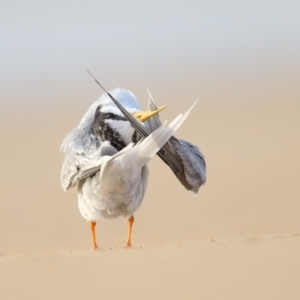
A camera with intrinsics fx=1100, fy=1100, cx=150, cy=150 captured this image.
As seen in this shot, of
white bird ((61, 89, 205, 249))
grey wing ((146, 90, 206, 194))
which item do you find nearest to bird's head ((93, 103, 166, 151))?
white bird ((61, 89, 205, 249))

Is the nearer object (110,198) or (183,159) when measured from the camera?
(183,159)

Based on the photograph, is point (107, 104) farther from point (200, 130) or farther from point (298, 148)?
point (200, 130)

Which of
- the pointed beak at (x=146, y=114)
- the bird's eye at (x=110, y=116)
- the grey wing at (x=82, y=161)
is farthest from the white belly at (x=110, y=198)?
the pointed beak at (x=146, y=114)

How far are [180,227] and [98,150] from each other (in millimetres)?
4161

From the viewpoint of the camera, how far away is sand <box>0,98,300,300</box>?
5.83m

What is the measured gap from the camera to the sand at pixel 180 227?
19.1ft

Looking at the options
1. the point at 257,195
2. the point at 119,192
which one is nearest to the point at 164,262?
the point at 119,192

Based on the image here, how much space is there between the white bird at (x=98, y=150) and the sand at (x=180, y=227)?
1.22 ft

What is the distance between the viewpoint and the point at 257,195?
12.9 metres

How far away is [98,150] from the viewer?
730 cm

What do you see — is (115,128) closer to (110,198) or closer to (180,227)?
(110,198)

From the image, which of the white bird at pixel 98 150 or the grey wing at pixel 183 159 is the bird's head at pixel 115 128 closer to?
the white bird at pixel 98 150

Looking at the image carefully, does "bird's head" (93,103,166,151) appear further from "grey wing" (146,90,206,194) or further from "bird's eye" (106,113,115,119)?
"grey wing" (146,90,206,194)

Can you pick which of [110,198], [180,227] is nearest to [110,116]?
[110,198]
